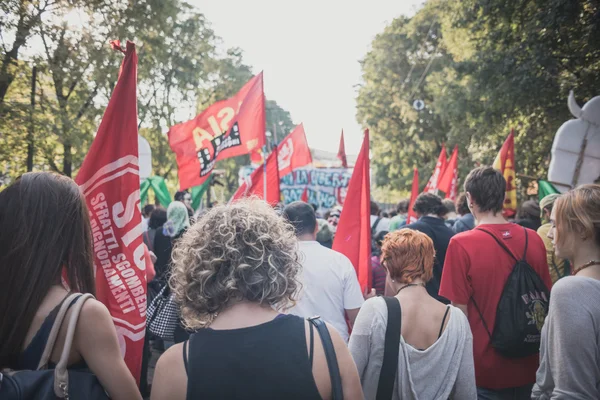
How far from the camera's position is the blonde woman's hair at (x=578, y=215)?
8.02ft

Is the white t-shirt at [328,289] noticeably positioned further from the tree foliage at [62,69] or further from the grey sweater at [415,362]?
the tree foliage at [62,69]

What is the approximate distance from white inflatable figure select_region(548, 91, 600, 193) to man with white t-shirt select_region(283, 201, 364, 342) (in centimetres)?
428

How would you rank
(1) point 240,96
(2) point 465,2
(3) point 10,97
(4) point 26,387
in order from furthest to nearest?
1. (2) point 465,2
2. (3) point 10,97
3. (1) point 240,96
4. (4) point 26,387

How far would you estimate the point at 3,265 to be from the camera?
6.33ft

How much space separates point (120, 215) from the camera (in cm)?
313

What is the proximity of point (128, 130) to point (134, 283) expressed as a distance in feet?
2.92

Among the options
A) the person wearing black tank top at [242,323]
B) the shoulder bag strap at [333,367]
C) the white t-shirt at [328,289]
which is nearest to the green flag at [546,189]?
the white t-shirt at [328,289]

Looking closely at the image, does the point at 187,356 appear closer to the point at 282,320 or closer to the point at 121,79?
the point at 282,320

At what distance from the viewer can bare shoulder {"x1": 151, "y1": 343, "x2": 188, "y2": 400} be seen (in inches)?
69.8

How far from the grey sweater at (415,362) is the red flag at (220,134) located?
21.1 ft

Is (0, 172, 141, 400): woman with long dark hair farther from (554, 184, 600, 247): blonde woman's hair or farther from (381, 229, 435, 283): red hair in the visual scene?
(554, 184, 600, 247): blonde woman's hair

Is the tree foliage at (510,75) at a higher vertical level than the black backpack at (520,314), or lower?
higher

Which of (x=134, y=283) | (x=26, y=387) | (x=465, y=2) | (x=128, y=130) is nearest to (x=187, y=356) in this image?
(x=26, y=387)

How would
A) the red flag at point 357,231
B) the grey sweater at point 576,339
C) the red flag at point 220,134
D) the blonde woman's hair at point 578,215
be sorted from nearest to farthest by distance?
the grey sweater at point 576,339 → the blonde woman's hair at point 578,215 → the red flag at point 357,231 → the red flag at point 220,134
